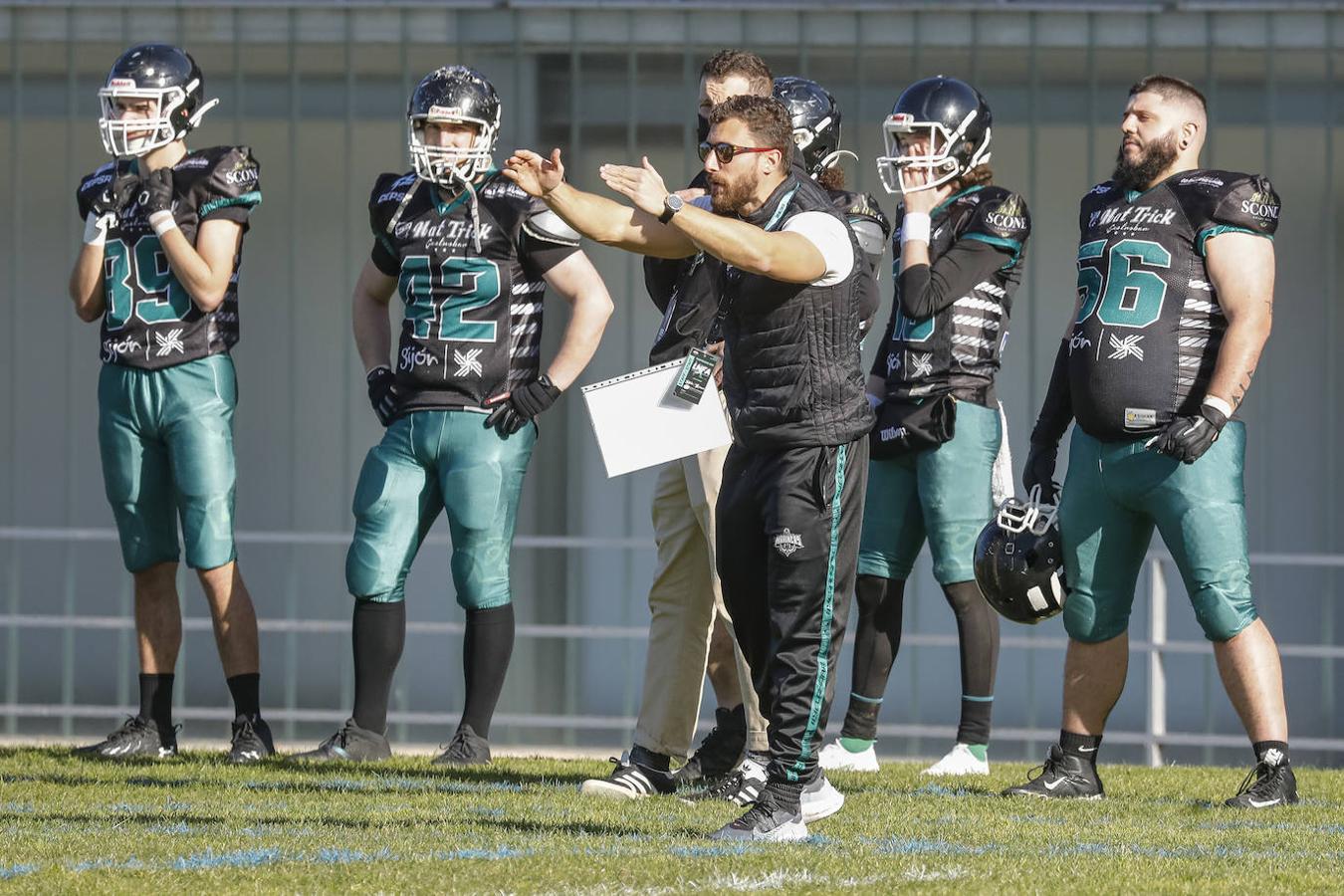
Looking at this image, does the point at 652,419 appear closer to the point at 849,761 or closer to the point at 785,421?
the point at 785,421

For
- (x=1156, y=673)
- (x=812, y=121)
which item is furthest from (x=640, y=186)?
(x=1156, y=673)

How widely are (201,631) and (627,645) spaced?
6.28 feet

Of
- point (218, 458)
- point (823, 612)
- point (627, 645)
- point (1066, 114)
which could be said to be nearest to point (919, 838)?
point (823, 612)

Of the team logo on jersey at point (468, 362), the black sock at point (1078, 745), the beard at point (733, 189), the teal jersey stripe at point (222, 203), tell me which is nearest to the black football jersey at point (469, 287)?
the team logo on jersey at point (468, 362)

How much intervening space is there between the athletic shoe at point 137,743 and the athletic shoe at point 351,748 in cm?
54

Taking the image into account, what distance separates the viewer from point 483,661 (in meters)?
6.57

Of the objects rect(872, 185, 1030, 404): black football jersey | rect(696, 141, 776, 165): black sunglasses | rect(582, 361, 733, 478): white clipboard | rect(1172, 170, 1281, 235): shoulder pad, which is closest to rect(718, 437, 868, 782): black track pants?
rect(582, 361, 733, 478): white clipboard

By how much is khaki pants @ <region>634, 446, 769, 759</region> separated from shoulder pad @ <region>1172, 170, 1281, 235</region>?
1.42 metres

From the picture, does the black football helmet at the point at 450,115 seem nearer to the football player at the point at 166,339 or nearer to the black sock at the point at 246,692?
the football player at the point at 166,339

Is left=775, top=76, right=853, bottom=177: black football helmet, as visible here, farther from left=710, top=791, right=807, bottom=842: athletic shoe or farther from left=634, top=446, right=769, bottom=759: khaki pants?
left=710, top=791, right=807, bottom=842: athletic shoe

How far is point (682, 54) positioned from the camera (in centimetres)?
955

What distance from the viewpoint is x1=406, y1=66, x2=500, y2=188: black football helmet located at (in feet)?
21.1

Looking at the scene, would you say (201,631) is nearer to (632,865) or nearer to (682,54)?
(682,54)

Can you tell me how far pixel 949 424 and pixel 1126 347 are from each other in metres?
0.96
